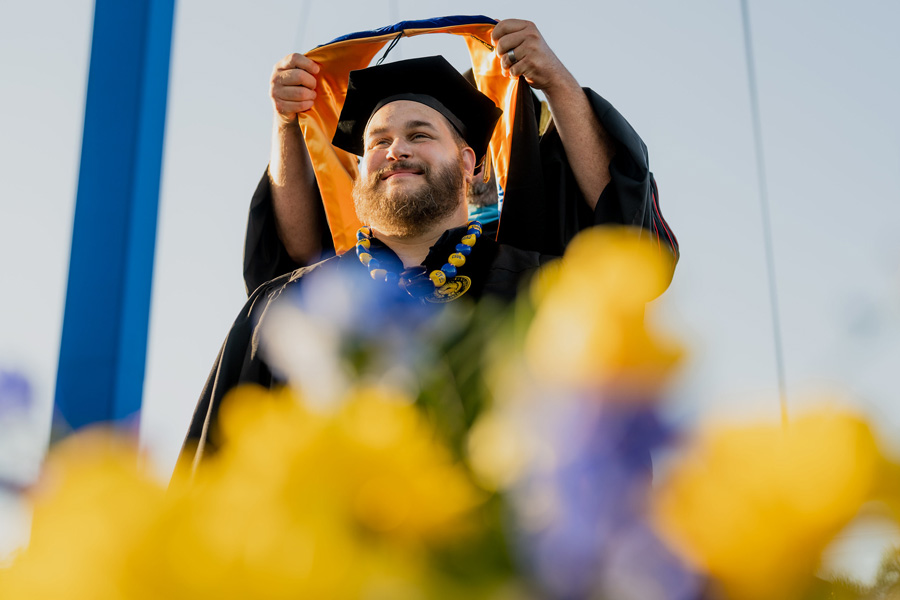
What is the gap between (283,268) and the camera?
2230mm

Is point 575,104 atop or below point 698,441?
atop

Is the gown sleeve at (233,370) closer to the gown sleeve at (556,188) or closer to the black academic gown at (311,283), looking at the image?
the black academic gown at (311,283)

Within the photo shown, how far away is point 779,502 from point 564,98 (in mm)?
1831

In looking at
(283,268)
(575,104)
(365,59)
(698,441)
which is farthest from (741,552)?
(365,59)

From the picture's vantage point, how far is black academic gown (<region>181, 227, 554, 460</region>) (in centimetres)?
165

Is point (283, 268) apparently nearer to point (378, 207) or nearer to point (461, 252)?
point (378, 207)

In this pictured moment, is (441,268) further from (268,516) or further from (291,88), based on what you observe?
(268,516)

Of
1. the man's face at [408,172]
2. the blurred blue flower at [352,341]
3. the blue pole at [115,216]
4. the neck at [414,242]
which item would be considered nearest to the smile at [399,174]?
the man's face at [408,172]

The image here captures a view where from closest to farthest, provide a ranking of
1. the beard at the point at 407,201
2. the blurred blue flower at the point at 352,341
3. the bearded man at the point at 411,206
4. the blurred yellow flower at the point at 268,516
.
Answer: the blurred yellow flower at the point at 268,516 → the blurred blue flower at the point at 352,341 → the bearded man at the point at 411,206 → the beard at the point at 407,201

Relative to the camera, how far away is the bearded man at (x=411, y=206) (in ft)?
5.85

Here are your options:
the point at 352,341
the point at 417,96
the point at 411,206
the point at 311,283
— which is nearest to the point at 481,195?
the point at 417,96

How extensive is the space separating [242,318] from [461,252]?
52 cm

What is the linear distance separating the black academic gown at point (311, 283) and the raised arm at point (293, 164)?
25 cm

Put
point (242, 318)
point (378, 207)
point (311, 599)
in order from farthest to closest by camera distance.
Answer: point (378, 207) < point (242, 318) < point (311, 599)
